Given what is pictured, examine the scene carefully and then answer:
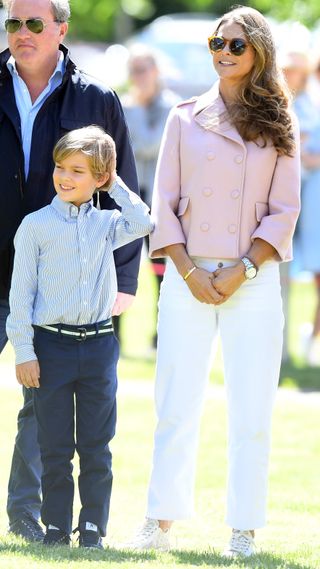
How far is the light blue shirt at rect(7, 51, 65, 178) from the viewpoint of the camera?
6.05m

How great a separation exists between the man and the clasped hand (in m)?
0.51

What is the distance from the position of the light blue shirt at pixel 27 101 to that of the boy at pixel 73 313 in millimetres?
382

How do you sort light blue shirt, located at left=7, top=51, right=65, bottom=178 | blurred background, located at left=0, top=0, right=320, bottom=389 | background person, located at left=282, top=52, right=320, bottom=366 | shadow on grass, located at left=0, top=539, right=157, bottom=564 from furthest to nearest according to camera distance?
1. background person, located at left=282, top=52, right=320, bottom=366
2. blurred background, located at left=0, top=0, right=320, bottom=389
3. light blue shirt, located at left=7, top=51, right=65, bottom=178
4. shadow on grass, located at left=0, top=539, right=157, bottom=564

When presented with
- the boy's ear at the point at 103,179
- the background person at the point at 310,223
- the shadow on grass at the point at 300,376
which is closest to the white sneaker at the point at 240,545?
the boy's ear at the point at 103,179

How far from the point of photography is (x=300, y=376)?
1116 cm

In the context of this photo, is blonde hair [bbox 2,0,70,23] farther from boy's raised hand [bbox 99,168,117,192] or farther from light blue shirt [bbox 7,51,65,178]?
boy's raised hand [bbox 99,168,117,192]

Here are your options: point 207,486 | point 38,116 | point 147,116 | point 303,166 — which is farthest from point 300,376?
point 38,116

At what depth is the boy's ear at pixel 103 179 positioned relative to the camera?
5.72m

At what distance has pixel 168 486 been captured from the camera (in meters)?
5.96

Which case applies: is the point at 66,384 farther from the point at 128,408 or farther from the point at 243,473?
the point at 128,408

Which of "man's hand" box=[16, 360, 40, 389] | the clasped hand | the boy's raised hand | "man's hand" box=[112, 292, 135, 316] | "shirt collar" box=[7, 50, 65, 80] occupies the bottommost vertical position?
"man's hand" box=[16, 360, 40, 389]

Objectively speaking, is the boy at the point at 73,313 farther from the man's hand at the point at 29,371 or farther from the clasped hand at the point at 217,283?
the clasped hand at the point at 217,283

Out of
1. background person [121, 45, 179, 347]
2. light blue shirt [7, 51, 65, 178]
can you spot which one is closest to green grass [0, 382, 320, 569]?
light blue shirt [7, 51, 65, 178]

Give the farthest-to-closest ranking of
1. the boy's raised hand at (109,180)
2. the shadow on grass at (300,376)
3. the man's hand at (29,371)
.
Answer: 1. the shadow on grass at (300,376)
2. the boy's raised hand at (109,180)
3. the man's hand at (29,371)
